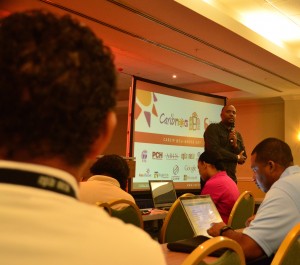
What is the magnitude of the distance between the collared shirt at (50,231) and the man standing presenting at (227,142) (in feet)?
13.2

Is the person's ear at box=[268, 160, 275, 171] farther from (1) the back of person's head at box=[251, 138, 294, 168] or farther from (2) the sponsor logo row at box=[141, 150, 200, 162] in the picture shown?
(2) the sponsor logo row at box=[141, 150, 200, 162]

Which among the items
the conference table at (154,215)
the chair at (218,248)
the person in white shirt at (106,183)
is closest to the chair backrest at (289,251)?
the chair at (218,248)

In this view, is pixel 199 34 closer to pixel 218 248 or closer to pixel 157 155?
pixel 157 155

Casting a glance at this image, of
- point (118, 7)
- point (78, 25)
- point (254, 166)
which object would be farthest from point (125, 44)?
point (78, 25)

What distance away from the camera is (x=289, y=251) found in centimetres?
135

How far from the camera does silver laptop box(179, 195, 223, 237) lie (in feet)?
6.95

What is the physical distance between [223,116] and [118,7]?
181 centimetres

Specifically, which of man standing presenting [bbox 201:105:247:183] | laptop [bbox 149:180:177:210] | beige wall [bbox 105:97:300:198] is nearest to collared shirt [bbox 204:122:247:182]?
man standing presenting [bbox 201:105:247:183]

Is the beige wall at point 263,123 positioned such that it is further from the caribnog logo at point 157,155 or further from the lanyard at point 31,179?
the lanyard at point 31,179

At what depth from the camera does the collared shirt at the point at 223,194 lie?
9.91ft

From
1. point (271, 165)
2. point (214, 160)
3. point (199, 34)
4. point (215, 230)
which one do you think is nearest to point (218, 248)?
point (215, 230)

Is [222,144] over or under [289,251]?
over

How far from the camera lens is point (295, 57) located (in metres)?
6.20

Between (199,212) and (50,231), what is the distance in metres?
1.84
